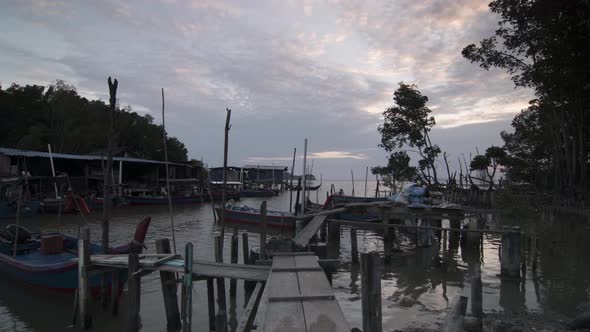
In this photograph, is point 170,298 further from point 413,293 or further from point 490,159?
point 490,159

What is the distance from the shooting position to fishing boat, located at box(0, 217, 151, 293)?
9305mm

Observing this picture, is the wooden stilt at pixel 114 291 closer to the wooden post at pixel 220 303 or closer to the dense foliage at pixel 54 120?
the wooden post at pixel 220 303

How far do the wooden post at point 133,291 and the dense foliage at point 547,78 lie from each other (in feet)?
47.3

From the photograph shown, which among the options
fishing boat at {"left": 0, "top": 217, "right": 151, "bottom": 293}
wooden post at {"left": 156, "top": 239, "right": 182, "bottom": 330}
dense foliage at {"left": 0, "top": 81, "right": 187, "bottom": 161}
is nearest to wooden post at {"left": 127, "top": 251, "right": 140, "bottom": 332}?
wooden post at {"left": 156, "top": 239, "right": 182, "bottom": 330}

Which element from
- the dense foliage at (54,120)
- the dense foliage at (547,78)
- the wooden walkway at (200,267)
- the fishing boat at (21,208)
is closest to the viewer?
the wooden walkway at (200,267)

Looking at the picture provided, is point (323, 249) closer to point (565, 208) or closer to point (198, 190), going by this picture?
point (565, 208)

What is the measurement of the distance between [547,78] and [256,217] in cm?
1701

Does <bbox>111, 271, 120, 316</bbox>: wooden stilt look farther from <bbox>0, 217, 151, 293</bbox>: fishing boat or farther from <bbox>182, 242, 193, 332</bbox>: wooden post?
<bbox>182, 242, 193, 332</bbox>: wooden post

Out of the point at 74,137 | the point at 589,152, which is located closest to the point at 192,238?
the point at 589,152

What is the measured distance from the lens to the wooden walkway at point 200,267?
6394 millimetres

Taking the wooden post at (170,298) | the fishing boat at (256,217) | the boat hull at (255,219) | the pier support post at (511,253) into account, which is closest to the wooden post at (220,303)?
the wooden post at (170,298)

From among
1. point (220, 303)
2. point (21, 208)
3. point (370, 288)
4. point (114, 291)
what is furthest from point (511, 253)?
point (21, 208)

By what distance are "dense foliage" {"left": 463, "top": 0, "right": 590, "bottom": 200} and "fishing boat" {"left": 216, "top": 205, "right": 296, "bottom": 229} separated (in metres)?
13.4

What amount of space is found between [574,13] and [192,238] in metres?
18.7
